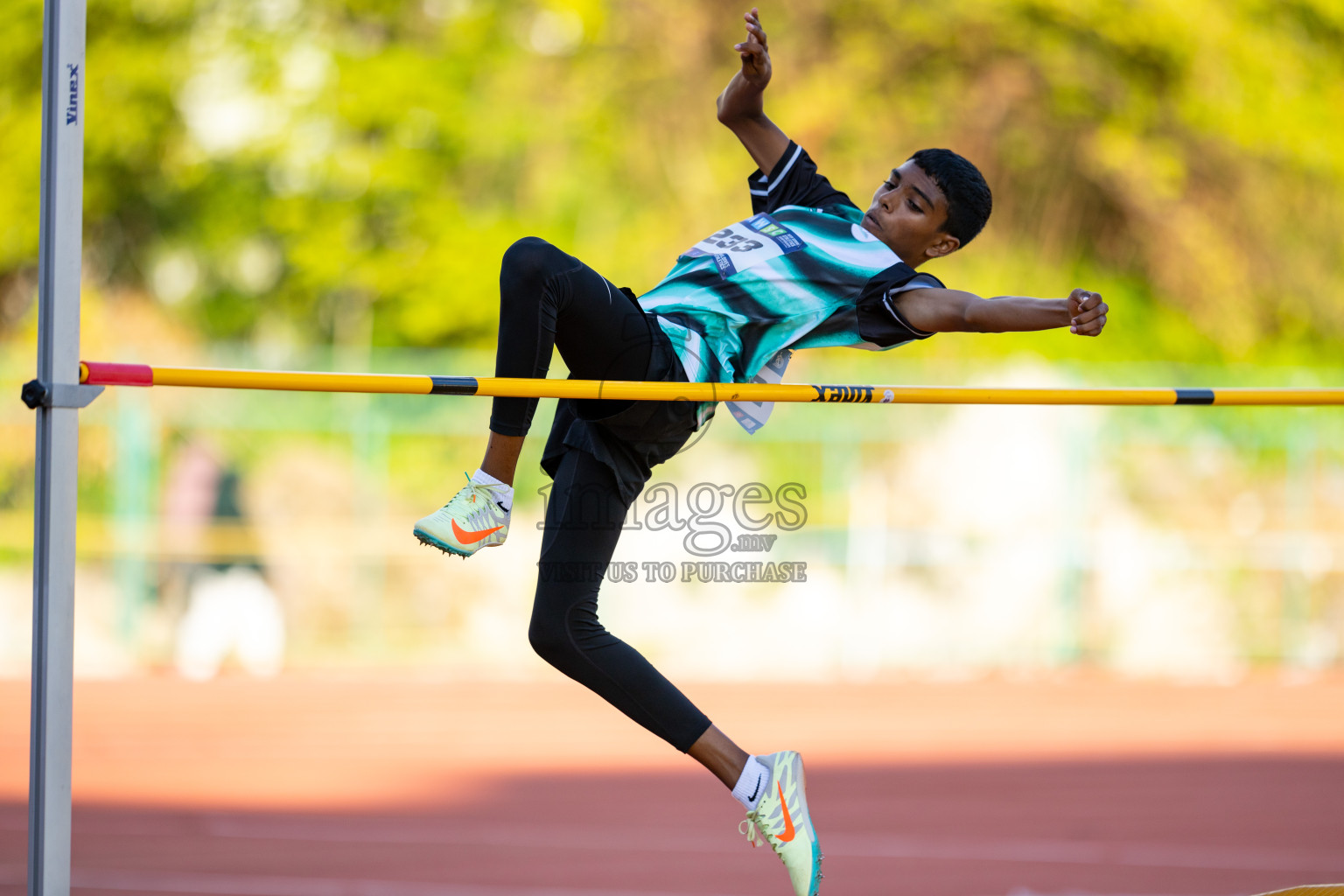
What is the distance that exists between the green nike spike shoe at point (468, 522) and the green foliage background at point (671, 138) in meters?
11.4

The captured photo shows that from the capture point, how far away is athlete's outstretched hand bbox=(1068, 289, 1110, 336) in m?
2.69

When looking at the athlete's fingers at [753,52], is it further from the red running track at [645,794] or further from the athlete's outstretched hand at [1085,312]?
the red running track at [645,794]

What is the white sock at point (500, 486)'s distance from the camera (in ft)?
9.52

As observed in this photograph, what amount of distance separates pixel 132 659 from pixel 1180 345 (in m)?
11.5

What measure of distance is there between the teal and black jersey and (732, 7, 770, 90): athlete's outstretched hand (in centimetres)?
37

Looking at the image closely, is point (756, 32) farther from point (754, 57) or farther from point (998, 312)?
point (998, 312)

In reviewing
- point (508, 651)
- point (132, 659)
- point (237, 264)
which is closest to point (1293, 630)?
point (508, 651)

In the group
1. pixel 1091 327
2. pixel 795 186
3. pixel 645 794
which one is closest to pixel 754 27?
pixel 795 186

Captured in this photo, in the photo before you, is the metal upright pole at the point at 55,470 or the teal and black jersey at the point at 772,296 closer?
the metal upright pole at the point at 55,470

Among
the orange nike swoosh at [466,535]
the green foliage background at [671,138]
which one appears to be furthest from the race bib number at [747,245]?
the green foliage background at [671,138]

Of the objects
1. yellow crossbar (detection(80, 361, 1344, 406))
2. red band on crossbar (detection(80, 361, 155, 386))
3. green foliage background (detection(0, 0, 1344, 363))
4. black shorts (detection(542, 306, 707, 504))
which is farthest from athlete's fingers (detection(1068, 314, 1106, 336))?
green foliage background (detection(0, 0, 1344, 363))

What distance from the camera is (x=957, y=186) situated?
10.5 feet

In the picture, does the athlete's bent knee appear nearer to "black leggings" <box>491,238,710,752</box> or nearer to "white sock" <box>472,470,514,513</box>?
"black leggings" <box>491,238,710,752</box>

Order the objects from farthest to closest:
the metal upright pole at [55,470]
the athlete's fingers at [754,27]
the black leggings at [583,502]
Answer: the athlete's fingers at [754,27] < the black leggings at [583,502] < the metal upright pole at [55,470]
